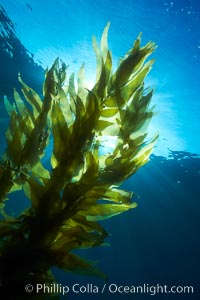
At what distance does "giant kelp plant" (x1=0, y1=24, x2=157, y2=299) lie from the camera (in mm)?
1464

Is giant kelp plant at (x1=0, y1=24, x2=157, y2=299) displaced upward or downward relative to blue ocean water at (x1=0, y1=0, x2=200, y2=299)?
downward

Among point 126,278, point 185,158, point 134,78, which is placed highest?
point 185,158

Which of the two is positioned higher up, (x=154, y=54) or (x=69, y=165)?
(x=154, y=54)

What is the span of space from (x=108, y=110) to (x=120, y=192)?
533 mm

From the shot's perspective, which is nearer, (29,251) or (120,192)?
(29,251)

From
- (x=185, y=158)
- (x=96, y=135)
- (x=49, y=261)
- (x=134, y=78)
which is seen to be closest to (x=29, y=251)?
(x=49, y=261)

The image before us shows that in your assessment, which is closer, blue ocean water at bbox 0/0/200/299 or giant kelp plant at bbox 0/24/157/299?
giant kelp plant at bbox 0/24/157/299

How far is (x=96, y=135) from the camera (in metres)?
1.71

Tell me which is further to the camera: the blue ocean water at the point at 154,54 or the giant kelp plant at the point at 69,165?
the blue ocean water at the point at 154,54

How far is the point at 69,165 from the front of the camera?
62.1 inches

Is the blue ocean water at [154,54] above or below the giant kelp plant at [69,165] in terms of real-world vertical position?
above

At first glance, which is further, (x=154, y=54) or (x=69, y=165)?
(x=154, y=54)

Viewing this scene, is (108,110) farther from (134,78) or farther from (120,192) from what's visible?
(120,192)

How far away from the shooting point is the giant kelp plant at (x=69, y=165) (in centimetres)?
146
